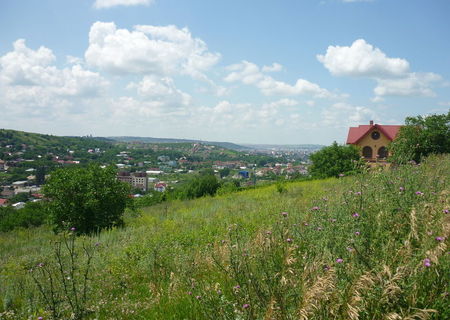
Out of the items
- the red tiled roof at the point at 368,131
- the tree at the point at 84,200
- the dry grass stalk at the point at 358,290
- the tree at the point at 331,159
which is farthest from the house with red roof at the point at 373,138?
the dry grass stalk at the point at 358,290

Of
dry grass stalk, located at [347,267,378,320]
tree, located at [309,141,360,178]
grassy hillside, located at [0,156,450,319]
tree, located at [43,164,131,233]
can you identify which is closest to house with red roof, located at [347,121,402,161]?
tree, located at [309,141,360,178]

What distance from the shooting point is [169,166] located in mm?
161375

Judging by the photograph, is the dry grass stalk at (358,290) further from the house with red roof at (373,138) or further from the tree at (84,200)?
the house with red roof at (373,138)

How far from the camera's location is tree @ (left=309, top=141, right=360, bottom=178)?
106ft

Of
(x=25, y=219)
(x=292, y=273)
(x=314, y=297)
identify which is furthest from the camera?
(x=25, y=219)

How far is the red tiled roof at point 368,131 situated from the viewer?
4100cm

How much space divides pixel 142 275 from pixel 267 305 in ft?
11.8

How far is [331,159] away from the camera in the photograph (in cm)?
3359

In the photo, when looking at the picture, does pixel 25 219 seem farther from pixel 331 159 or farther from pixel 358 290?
pixel 331 159

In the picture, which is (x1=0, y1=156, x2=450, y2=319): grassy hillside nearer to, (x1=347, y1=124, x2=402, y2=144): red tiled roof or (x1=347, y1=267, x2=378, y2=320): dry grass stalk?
(x1=347, y1=267, x2=378, y2=320): dry grass stalk

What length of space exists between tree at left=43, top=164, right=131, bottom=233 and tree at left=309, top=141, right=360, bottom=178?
76.2 ft

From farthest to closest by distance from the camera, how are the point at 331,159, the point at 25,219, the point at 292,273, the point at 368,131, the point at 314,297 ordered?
the point at 368,131
the point at 331,159
the point at 25,219
the point at 292,273
the point at 314,297

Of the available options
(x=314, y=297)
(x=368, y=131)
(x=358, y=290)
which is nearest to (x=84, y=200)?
(x=314, y=297)

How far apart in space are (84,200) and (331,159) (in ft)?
87.4
